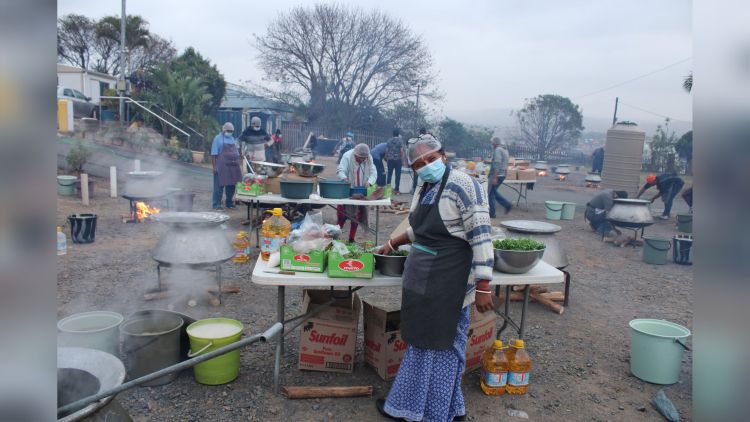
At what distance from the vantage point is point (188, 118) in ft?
67.0

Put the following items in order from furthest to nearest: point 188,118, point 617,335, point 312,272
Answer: point 188,118 → point 617,335 → point 312,272

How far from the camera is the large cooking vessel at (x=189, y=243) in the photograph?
479 centimetres

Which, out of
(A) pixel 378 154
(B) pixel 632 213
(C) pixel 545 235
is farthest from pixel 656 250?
(A) pixel 378 154

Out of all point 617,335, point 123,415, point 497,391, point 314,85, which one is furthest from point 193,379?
point 314,85

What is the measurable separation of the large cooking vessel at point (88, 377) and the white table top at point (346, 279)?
1.36 meters

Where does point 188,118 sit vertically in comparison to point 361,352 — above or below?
above

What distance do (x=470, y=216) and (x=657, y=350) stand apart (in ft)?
7.98

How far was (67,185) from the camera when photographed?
1088 cm

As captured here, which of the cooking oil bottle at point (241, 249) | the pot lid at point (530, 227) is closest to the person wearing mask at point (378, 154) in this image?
the cooking oil bottle at point (241, 249)

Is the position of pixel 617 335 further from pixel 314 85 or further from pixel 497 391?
pixel 314 85

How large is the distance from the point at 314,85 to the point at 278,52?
282 cm

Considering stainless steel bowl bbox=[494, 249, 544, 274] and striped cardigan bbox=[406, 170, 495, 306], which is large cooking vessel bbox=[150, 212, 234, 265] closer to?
striped cardigan bbox=[406, 170, 495, 306]

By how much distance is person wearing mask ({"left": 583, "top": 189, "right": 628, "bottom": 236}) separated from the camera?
33.9ft

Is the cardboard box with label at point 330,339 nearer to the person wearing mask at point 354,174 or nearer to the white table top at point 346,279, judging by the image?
the white table top at point 346,279
